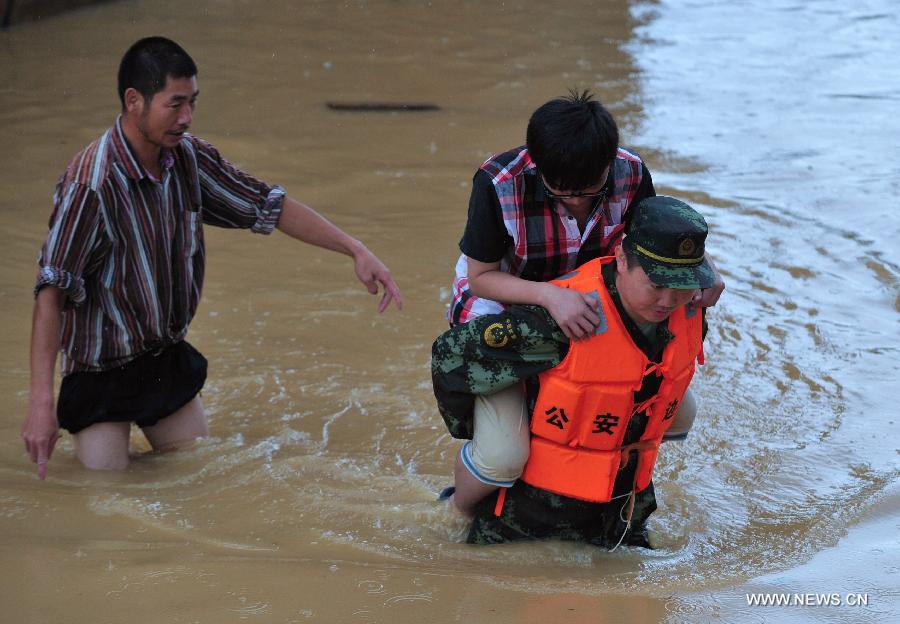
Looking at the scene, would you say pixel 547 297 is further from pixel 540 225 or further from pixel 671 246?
pixel 671 246

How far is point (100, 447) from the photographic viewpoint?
4.37 m

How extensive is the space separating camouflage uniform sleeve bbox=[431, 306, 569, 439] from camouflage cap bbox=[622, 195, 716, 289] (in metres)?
0.36

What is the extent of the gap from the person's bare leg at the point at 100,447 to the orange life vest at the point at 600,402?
5.33 feet

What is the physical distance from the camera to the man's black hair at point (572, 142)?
10.9 ft

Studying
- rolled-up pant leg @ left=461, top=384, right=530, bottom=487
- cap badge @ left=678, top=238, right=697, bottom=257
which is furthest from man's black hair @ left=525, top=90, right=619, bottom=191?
rolled-up pant leg @ left=461, top=384, right=530, bottom=487

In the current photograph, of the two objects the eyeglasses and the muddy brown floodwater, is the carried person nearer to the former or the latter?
the eyeglasses

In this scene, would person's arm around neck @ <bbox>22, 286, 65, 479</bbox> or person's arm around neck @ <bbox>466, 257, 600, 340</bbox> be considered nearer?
person's arm around neck @ <bbox>466, 257, 600, 340</bbox>

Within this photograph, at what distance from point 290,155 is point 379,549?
4.86m

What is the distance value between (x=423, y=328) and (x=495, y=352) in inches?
94.2

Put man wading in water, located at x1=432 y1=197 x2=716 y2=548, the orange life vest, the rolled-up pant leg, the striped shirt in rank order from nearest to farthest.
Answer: man wading in water, located at x1=432 y1=197 x2=716 y2=548 → the orange life vest → the rolled-up pant leg → the striped shirt

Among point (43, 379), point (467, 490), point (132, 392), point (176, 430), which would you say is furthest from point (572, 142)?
point (176, 430)

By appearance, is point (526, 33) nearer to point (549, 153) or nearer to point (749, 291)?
point (749, 291)

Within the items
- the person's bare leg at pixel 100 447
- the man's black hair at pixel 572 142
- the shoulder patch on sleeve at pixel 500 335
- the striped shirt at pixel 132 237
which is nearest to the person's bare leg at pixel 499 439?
the shoulder patch on sleeve at pixel 500 335

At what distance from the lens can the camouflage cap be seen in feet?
11.1
